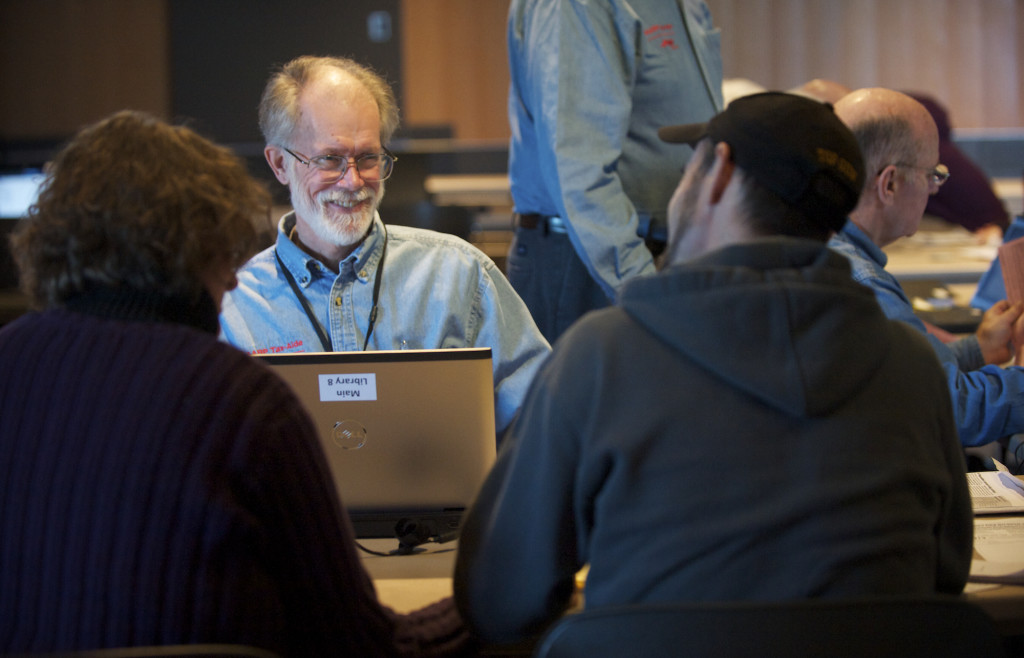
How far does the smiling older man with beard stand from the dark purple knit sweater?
79cm

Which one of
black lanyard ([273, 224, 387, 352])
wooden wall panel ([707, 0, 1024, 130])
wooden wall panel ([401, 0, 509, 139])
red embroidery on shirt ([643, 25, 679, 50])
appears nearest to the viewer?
black lanyard ([273, 224, 387, 352])

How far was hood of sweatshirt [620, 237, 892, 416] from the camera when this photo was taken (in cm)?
91

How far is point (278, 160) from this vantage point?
6.09 feet

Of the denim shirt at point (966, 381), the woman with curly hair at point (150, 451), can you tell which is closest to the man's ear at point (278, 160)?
the woman with curly hair at point (150, 451)

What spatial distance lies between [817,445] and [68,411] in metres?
0.78

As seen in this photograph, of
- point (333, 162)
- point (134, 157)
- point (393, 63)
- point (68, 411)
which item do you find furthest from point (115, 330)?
point (393, 63)

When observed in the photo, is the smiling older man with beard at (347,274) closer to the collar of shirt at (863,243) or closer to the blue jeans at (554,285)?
the blue jeans at (554,285)

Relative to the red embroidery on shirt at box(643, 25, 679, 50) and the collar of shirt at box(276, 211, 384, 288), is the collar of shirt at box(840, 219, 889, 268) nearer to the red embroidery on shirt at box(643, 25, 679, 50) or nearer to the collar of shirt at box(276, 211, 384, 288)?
the red embroidery on shirt at box(643, 25, 679, 50)

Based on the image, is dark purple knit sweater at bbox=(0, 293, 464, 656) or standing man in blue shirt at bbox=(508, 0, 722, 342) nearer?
dark purple knit sweater at bbox=(0, 293, 464, 656)

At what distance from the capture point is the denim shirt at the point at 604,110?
7.22ft

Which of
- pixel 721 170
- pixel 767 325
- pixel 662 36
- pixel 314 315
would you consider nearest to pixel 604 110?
pixel 662 36

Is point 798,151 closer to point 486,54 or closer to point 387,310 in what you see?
point 387,310

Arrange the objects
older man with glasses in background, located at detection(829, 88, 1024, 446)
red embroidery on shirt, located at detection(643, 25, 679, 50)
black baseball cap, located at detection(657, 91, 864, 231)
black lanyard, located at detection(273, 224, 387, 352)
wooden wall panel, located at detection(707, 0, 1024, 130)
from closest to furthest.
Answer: black baseball cap, located at detection(657, 91, 864, 231) < black lanyard, located at detection(273, 224, 387, 352) < older man with glasses in background, located at detection(829, 88, 1024, 446) < red embroidery on shirt, located at detection(643, 25, 679, 50) < wooden wall panel, located at detection(707, 0, 1024, 130)

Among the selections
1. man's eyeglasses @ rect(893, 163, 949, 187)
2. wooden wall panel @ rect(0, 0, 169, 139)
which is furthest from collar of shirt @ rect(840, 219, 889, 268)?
wooden wall panel @ rect(0, 0, 169, 139)
